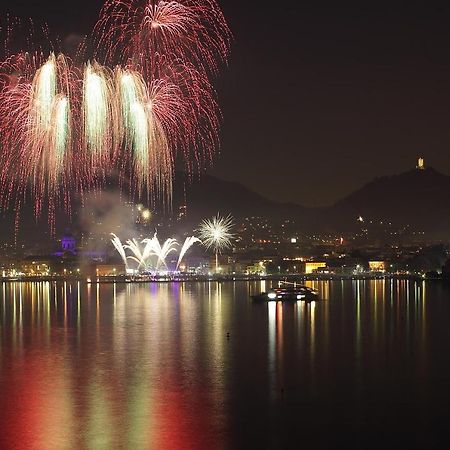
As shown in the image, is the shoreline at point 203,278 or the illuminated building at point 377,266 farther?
the illuminated building at point 377,266

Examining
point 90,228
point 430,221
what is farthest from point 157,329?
point 430,221

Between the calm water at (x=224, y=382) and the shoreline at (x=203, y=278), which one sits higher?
the calm water at (x=224, y=382)

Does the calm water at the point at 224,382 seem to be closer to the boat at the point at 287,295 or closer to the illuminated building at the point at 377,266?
the boat at the point at 287,295

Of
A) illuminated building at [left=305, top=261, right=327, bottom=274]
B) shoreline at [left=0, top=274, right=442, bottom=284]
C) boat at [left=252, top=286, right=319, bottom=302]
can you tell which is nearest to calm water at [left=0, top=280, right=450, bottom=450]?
boat at [left=252, top=286, right=319, bottom=302]

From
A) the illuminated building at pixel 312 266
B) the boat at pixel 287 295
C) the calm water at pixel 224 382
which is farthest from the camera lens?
the illuminated building at pixel 312 266

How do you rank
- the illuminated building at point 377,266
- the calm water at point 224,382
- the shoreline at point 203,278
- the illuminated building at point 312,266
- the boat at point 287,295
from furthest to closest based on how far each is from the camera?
the illuminated building at point 377,266
the illuminated building at point 312,266
the shoreline at point 203,278
the boat at point 287,295
the calm water at point 224,382

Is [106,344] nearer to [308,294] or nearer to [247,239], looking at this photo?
[308,294]

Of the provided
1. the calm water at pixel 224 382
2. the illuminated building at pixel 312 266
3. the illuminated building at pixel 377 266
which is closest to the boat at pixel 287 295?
the calm water at pixel 224 382

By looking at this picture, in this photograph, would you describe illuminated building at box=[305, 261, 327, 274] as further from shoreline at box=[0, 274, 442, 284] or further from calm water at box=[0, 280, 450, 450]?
calm water at box=[0, 280, 450, 450]
